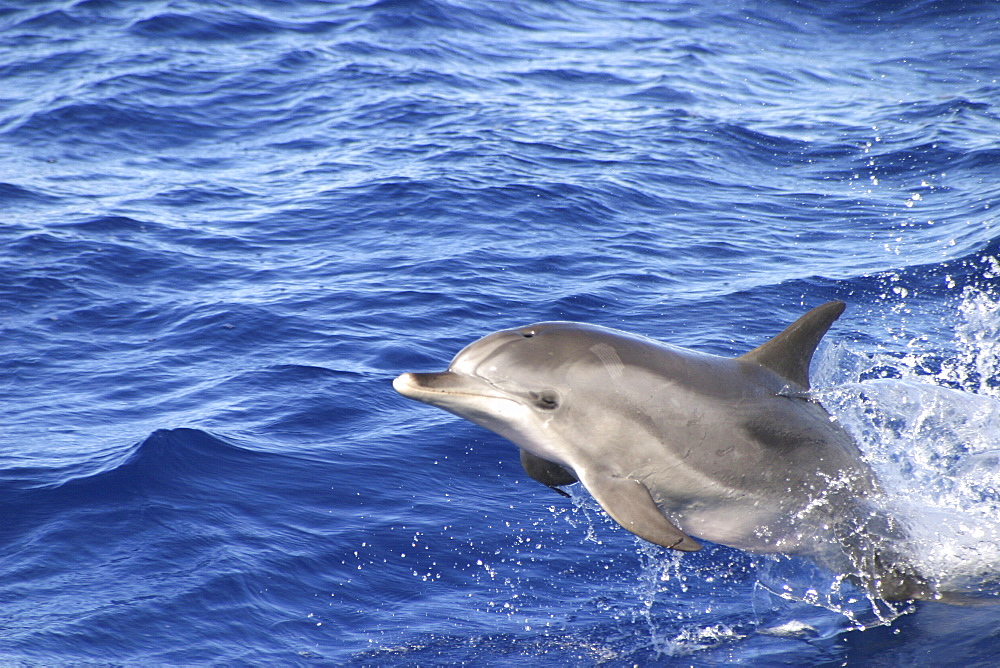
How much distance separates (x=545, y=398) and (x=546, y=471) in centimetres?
58

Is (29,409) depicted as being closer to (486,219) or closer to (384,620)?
(384,620)

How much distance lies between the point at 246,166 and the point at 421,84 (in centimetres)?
469

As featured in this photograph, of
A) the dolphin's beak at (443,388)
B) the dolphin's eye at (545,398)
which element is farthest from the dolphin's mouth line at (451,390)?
the dolphin's eye at (545,398)

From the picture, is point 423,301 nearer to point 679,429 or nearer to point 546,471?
point 546,471

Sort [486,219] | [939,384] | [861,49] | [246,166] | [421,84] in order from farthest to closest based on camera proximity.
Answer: [861,49]
[421,84]
[246,166]
[486,219]
[939,384]

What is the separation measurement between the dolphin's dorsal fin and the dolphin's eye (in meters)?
1.05

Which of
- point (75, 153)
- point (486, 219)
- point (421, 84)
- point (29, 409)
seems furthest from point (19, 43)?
point (29, 409)

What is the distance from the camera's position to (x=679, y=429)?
5352 mm

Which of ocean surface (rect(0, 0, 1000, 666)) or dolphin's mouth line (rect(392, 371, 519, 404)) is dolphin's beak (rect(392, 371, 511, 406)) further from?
ocean surface (rect(0, 0, 1000, 666))

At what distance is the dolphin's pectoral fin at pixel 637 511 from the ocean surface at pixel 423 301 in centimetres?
121

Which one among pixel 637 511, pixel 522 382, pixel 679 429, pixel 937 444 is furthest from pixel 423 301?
pixel 637 511

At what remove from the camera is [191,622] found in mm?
6273

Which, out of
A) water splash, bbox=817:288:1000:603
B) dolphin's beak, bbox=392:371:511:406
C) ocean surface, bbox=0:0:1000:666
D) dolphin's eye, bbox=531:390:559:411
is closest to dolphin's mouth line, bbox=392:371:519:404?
dolphin's beak, bbox=392:371:511:406

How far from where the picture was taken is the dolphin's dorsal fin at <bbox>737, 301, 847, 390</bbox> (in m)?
5.60
